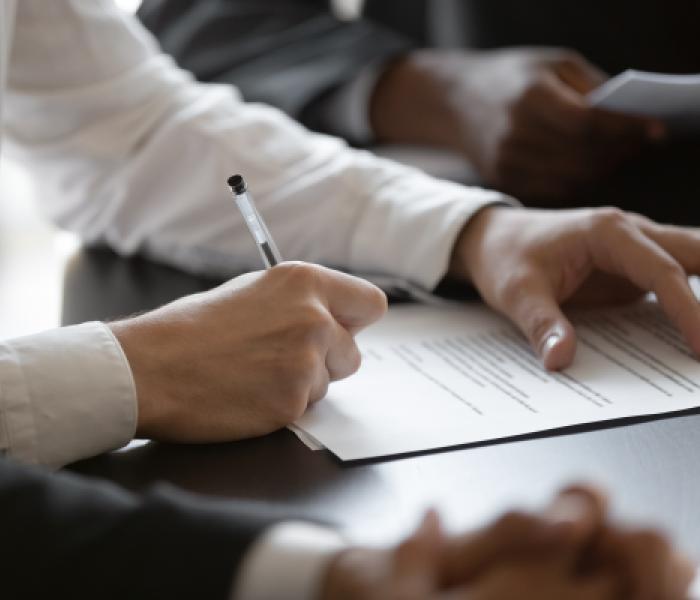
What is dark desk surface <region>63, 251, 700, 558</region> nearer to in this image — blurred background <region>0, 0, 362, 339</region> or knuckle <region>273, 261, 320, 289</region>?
knuckle <region>273, 261, 320, 289</region>

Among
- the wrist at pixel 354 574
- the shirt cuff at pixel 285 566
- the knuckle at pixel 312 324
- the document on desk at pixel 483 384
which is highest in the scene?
the wrist at pixel 354 574

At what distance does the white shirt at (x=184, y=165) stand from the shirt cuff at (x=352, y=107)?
0.37 meters

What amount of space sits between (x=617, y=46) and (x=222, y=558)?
138 centimetres

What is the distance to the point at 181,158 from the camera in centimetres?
116

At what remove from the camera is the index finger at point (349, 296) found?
81 centimetres

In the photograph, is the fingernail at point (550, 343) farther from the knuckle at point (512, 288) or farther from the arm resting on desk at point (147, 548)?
the arm resting on desk at point (147, 548)

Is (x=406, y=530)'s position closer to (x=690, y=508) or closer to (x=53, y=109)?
(x=690, y=508)

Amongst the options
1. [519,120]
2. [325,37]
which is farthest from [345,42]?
[519,120]

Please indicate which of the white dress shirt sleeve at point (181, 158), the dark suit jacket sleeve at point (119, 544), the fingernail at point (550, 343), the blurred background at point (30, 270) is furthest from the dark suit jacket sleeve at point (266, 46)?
the dark suit jacket sleeve at point (119, 544)

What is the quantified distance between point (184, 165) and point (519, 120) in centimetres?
46

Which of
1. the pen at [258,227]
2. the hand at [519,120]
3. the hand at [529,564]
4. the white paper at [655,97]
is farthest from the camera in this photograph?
the hand at [519,120]

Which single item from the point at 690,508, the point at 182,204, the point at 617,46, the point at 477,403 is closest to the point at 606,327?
the point at 477,403

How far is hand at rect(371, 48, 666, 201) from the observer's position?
1.38 metres

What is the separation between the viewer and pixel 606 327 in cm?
95
